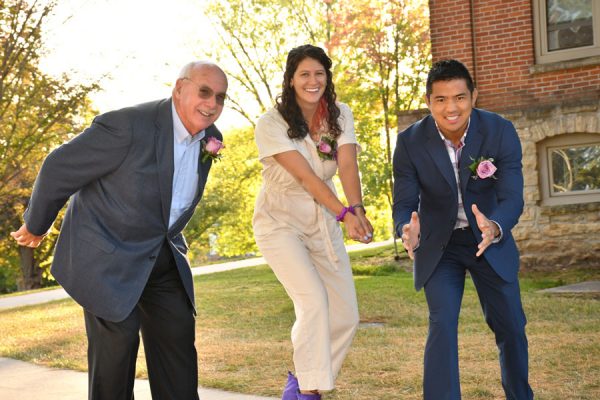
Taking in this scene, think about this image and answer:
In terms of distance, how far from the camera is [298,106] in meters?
6.39

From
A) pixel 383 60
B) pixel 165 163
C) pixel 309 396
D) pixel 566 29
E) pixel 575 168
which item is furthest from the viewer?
pixel 383 60

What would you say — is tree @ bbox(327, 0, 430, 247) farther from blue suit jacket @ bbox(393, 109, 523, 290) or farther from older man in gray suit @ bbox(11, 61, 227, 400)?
older man in gray suit @ bbox(11, 61, 227, 400)

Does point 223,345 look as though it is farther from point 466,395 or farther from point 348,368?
point 466,395

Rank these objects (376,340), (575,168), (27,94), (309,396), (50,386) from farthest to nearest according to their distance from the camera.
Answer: (27,94) → (575,168) → (376,340) → (50,386) → (309,396)

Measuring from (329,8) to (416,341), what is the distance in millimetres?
16424

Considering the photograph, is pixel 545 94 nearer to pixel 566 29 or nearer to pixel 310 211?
pixel 566 29

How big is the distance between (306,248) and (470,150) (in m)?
1.44

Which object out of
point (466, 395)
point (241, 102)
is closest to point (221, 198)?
point (241, 102)

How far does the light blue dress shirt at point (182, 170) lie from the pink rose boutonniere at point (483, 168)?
151 centimetres

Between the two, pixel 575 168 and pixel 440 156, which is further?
pixel 575 168

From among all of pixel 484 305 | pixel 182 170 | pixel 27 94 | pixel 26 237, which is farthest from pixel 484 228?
pixel 27 94

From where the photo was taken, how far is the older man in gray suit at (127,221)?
499 centimetres

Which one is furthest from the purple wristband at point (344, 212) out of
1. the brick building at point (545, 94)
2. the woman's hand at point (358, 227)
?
the brick building at point (545, 94)

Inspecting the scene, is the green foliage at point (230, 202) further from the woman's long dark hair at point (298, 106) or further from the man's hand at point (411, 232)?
the man's hand at point (411, 232)
